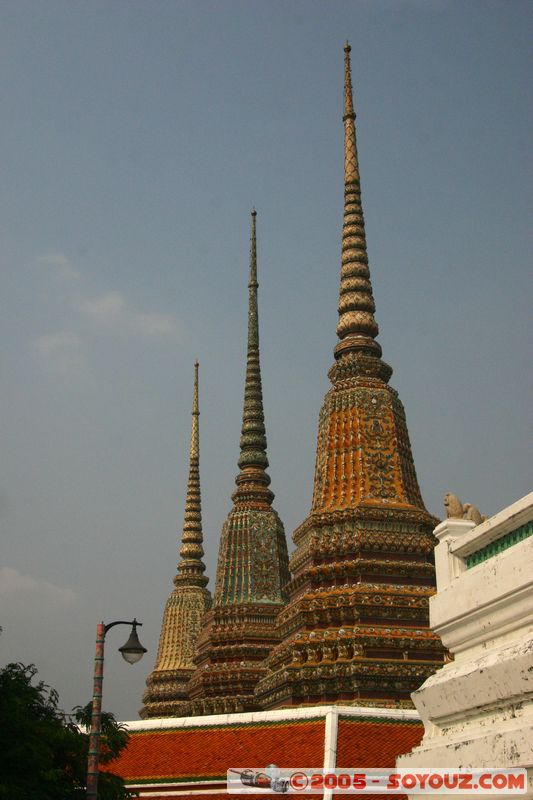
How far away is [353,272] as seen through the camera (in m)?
32.0

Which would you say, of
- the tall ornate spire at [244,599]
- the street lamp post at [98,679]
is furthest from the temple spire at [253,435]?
the street lamp post at [98,679]

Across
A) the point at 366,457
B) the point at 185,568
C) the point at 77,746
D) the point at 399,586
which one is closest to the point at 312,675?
the point at 399,586

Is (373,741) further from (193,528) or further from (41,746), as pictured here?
(193,528)

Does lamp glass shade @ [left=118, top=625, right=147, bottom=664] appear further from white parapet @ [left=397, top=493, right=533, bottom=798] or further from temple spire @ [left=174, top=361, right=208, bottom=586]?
temple spire @ [left=174, top=361, right=208, bottom=586]

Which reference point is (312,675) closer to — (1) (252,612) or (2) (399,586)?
(2) (399,586)

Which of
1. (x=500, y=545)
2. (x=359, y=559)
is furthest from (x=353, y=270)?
(x=500, y=545)

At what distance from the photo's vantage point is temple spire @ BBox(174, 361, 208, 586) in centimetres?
4762

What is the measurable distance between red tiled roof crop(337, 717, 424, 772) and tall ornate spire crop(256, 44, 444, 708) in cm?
375

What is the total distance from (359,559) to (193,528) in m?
24.5

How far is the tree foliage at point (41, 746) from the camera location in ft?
46.7

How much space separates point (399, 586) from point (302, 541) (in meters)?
3.57

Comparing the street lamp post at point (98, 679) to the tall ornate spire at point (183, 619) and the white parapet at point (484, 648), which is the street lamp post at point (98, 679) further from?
the tall ornate spire at point (183, 619)

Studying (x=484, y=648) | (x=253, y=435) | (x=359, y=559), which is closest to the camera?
(x=484, y=648)

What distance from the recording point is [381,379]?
3036 centimetres
